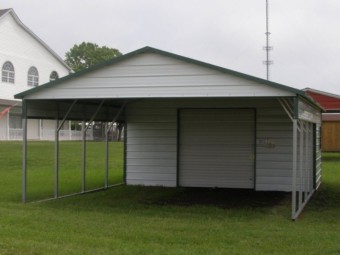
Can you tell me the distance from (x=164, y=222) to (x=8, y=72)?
3567cm

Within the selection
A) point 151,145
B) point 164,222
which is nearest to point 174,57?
point 164,222

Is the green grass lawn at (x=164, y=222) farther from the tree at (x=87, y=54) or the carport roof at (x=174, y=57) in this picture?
the tree at (x=87, y=54)

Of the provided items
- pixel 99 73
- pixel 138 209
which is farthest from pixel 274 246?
pixel 99 73

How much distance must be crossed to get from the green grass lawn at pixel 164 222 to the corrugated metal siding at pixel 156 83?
2281 mm

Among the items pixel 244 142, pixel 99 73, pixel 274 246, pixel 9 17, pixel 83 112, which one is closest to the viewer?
pixel 274 246

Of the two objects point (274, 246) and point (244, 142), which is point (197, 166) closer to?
point (244, 142)

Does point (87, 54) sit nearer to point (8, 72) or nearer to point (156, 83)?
point (8, 72)

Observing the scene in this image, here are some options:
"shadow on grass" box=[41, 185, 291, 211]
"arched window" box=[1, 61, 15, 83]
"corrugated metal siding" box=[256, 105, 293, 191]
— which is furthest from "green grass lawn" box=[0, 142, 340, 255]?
"arched window" box=[1, 61, 15, 83]

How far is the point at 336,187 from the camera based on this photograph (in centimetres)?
1552

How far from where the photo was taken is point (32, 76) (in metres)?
45.7

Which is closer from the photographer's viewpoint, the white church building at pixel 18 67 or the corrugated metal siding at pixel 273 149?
the corrugated metal siding at pixel 273 149

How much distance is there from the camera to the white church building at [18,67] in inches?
1633

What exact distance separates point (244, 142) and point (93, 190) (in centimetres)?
429

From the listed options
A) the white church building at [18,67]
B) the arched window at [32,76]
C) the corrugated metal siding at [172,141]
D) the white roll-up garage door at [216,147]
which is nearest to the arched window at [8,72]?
the white church building at [18,67]
